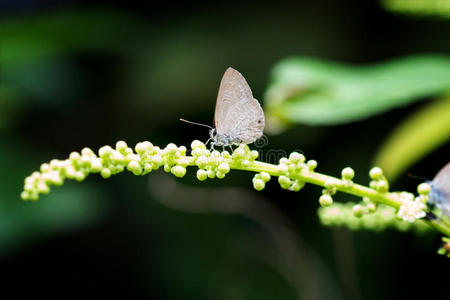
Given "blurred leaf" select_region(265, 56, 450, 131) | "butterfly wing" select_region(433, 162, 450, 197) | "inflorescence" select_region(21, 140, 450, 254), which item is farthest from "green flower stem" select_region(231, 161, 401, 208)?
"blurred leaf" select_region(265, 56, 450, 131)

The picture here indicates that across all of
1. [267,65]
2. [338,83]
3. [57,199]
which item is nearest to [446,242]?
[338,83]

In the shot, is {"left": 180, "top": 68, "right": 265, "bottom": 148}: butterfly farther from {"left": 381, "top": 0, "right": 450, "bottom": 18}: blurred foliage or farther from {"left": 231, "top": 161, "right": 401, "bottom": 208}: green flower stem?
{"left": 381, "top": 0, "right": 450, "bottom": 18}: blurred foliage

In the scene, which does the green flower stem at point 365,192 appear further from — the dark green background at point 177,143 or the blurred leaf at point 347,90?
the dark green background at point 177,143

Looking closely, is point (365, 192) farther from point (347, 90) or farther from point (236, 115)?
point (347, 90)

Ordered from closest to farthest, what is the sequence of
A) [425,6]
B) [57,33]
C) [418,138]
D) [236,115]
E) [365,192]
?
1. [365,192]
2. [236,115]
3. [425,6]
4. [418,138]
5. [57,33]

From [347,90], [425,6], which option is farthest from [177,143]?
[425,6]

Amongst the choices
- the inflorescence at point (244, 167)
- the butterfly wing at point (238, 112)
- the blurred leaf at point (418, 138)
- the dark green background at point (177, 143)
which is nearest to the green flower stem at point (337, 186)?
the inflorescence at point (244, 167)

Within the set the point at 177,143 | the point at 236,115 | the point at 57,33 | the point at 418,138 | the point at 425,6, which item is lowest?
the point at 236,115
